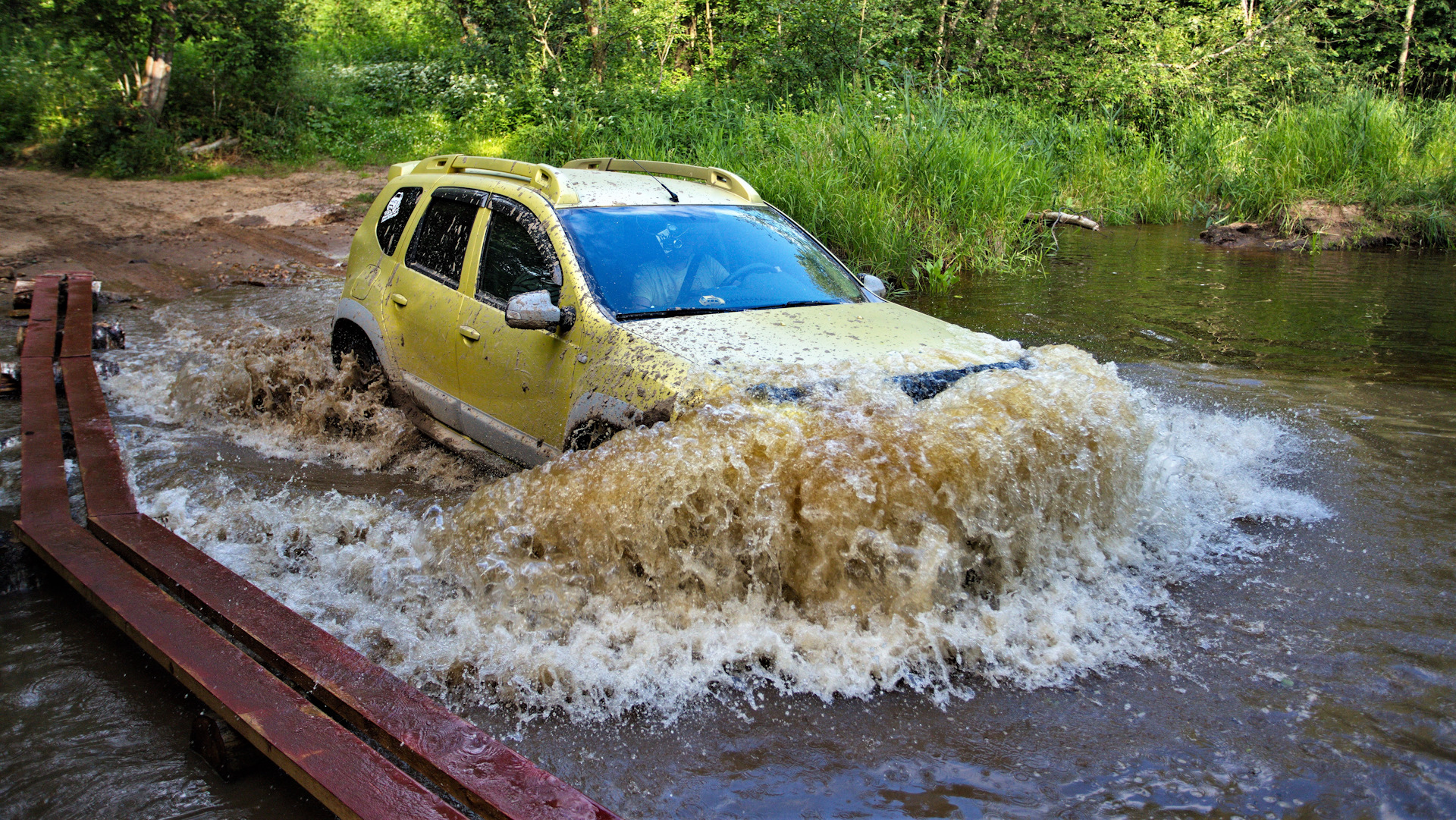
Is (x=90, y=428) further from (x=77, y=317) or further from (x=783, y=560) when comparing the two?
(x=783, y=560)

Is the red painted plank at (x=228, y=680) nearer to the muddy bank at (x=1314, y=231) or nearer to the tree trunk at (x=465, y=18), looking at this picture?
the muddy bank at (x=1314, y=231)

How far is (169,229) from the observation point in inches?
524

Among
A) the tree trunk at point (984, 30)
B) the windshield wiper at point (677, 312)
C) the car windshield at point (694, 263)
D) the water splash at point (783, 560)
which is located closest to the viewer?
the water splash at point (783, 560)

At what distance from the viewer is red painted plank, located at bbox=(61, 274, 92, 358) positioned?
7.01m

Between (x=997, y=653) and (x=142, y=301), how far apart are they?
9967 mm

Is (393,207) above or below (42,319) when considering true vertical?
above

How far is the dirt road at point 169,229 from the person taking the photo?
11.4 m

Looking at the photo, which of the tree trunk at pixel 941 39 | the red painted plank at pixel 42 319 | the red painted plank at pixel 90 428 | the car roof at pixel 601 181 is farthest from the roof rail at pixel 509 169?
the tree trunk at pixel 941 39

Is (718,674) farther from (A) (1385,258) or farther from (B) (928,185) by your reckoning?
(A) (1385,258)

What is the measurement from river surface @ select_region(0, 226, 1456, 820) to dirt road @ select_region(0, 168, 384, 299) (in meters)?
6.83

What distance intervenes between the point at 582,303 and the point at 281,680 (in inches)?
82.7

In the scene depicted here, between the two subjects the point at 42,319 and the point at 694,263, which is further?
the point at 42,319

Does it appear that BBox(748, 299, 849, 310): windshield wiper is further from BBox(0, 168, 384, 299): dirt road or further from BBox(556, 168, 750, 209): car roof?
BBox(0, 168, 384, 299): dirt road

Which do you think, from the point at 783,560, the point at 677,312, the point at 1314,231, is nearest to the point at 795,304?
the point at 677,312
